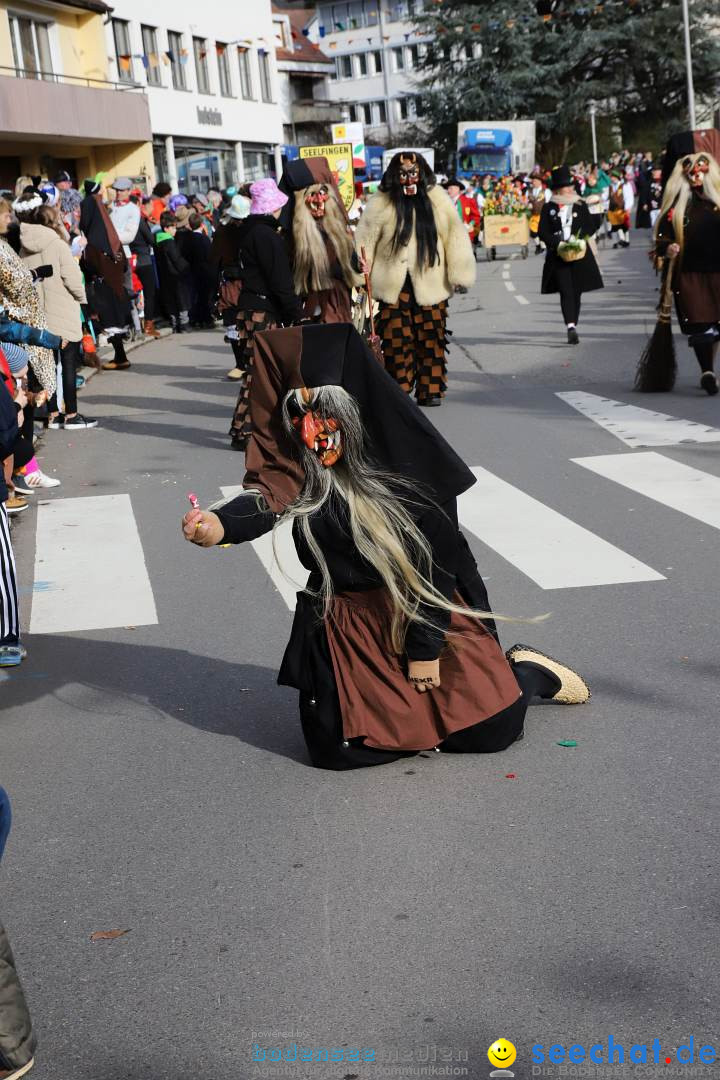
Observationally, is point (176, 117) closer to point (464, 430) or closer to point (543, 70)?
point (543, 70)

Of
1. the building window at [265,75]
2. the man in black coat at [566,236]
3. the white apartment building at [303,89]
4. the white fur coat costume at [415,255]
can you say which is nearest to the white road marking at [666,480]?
the white fur coat costume at [415,255]

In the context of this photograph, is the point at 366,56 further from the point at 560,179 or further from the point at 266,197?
the point at 266,197

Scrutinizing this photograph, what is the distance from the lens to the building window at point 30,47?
36.2 meters

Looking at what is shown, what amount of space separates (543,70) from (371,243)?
57.0 m

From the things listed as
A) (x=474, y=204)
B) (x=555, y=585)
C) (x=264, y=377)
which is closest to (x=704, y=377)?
(x=555, y=585)

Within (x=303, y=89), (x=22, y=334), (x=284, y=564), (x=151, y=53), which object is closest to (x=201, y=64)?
(x=151, y=53)

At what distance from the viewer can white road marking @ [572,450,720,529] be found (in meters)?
8.91

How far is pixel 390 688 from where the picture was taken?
504 centimetres

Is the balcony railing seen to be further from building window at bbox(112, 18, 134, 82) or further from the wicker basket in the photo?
the wicker basket

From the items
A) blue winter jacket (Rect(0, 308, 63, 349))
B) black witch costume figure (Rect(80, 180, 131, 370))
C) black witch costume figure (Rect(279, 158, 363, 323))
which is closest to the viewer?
blue winter jacket (Rect(0, 308, 63, 349))

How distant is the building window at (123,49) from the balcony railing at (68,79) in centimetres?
28

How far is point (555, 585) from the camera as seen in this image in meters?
7.44

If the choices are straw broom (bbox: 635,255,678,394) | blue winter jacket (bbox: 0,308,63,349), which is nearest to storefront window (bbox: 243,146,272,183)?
straw broom (bbox: 635,255,678,394)

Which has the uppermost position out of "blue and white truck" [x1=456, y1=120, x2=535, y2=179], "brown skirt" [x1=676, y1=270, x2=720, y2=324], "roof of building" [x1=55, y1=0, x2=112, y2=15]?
"roof of building" [x1=55, y1=0, x2=112, y2=15]
